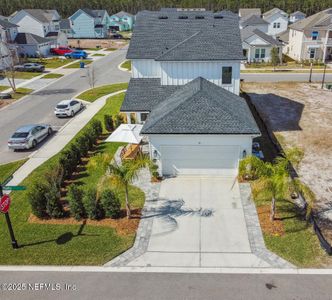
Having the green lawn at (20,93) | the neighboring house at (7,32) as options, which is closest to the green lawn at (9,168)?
the green lawn at (20,93)

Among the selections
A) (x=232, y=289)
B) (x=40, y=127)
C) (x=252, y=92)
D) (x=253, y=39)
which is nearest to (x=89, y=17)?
(x=253, y=39)

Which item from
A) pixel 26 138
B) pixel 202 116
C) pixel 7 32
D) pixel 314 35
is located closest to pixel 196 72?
pixel 202 116

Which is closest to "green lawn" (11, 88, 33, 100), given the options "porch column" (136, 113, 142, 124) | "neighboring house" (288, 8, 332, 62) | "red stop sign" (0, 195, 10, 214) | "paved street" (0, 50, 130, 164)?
"paved street" (0, 50, 130, 164)

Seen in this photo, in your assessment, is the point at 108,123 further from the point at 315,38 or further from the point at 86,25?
the point at 86,25

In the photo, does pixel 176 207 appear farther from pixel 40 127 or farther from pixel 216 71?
pixel 40 127

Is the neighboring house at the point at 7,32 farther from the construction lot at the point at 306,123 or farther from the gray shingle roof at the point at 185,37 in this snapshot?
the construction lot at the point at 306,123

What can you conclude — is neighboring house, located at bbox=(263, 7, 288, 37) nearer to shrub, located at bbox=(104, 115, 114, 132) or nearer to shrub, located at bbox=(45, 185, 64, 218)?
shrub, located at bbox=(104, 115, 114, 132)
